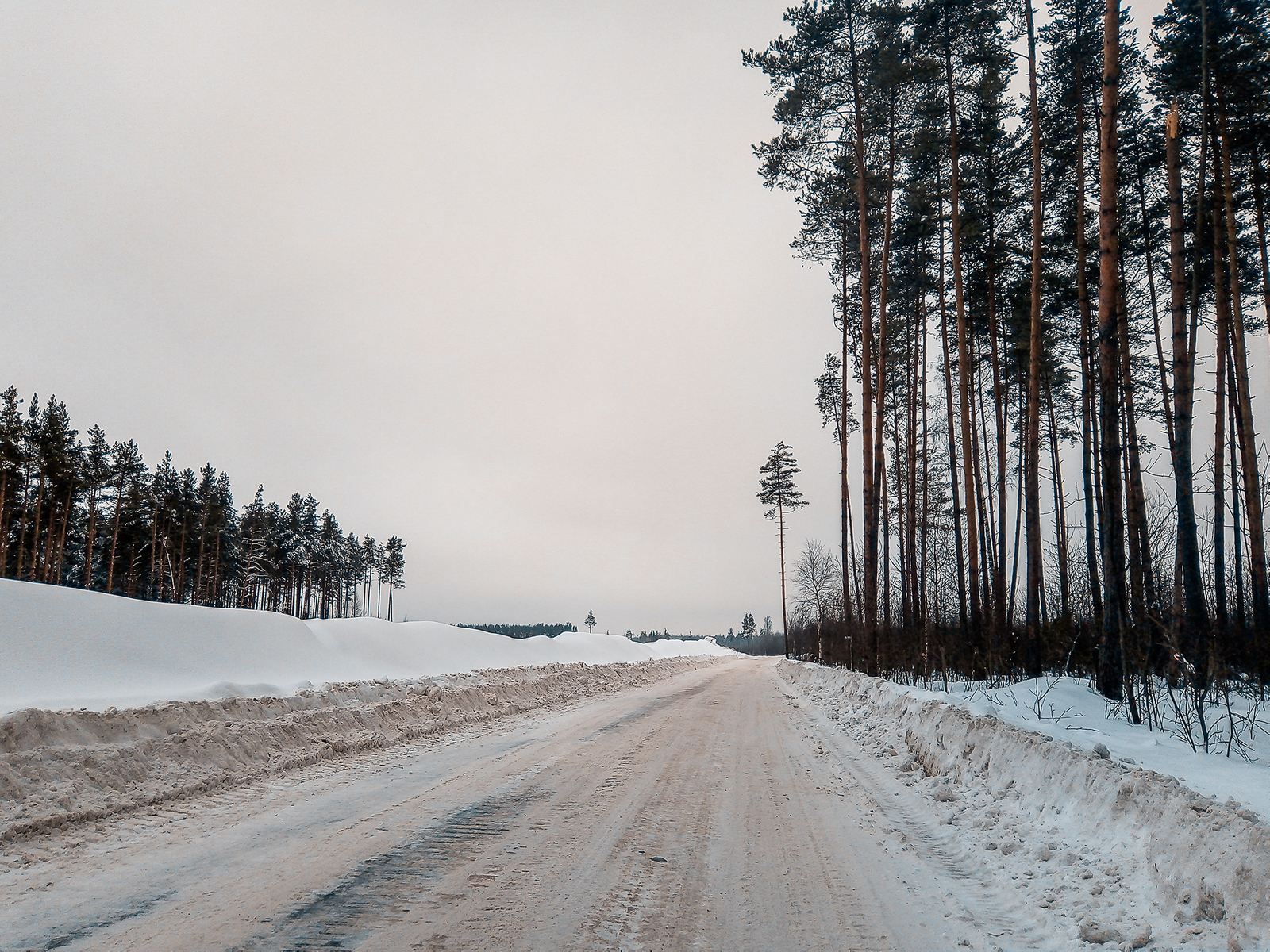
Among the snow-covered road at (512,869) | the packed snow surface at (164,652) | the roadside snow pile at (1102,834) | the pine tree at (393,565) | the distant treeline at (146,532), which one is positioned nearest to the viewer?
the roadside snow pile at (1102,834)

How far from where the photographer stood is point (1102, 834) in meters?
3.99

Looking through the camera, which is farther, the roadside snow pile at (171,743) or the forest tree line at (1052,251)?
the forest tree line at (1052,251)

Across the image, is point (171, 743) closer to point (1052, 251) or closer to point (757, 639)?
point (1052, 251)

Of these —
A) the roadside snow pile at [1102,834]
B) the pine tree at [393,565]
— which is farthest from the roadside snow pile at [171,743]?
the pine tree at [393,565]

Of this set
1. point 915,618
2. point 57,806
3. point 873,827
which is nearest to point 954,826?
point 873,827

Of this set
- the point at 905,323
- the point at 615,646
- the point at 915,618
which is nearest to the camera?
the point at 915,618

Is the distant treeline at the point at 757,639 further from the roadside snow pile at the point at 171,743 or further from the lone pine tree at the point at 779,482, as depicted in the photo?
the roadside snow pile at the point at 171,743

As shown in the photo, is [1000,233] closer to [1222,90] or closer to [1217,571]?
[1222,90]

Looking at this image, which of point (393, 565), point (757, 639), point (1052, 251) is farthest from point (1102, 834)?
point (757, 639)

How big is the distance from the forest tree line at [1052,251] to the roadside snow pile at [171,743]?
909cm

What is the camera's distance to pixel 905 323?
22828 mm

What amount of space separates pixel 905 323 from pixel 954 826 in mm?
20604

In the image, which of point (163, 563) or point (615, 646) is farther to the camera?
point (163, 563)

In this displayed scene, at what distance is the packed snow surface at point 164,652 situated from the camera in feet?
23.5
